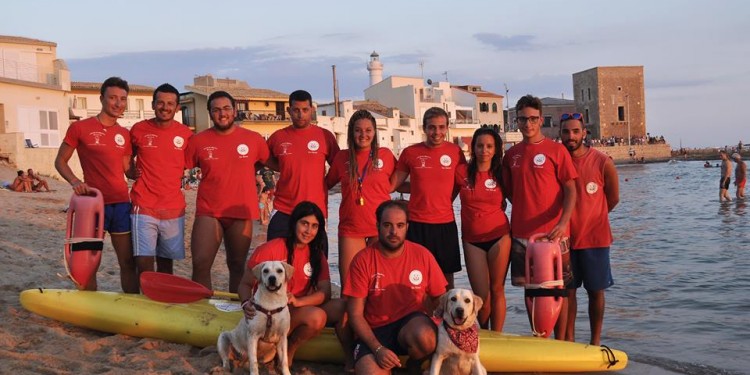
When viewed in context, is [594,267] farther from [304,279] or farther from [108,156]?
[108,156]

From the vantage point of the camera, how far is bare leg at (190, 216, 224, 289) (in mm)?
5531

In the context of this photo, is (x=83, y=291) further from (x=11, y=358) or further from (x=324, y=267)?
(x=324, y=267)

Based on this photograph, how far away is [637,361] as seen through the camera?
19.1 feet

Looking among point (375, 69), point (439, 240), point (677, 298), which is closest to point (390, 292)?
point (439, 240)

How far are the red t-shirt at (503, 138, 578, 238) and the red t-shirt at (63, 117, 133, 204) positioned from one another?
3.19 meters

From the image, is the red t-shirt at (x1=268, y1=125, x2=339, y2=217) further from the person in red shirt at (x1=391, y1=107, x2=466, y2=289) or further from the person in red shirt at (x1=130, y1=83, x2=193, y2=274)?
the person in red shirt at (x1=130, y1=83, x2=193, y2=274)

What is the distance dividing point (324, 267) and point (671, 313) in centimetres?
482

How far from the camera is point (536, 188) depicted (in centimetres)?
512

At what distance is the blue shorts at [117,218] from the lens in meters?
5.55

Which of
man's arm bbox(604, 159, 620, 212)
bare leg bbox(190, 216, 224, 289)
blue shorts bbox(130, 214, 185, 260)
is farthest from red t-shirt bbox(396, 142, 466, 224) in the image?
blue shorts bbox(130, 214, 185, 260)

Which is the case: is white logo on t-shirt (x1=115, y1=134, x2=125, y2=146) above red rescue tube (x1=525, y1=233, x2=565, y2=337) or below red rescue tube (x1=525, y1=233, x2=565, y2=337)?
above

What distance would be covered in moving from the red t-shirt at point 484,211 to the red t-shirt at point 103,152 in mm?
2823

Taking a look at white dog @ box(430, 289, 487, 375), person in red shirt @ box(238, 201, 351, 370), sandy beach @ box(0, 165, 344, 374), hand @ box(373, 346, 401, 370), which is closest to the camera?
white dog @ box(430, 289, 487, 375)

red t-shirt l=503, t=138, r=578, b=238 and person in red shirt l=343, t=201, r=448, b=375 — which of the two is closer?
person in red shirt l=343, t=201, r=448, b=375
